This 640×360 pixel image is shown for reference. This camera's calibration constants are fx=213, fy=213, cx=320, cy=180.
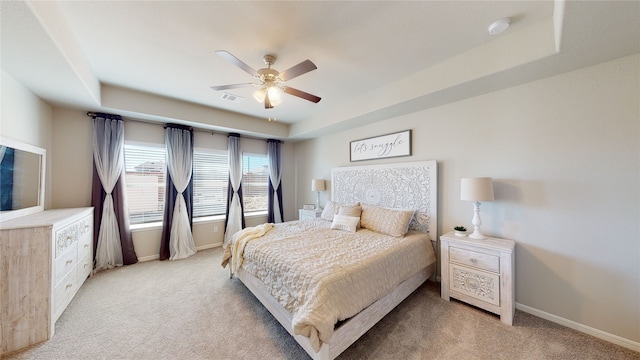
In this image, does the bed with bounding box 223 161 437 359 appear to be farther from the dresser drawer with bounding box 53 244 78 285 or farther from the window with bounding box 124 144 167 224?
the window with bounding box 124 144 167 224

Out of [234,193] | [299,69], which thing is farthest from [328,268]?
[234,193]

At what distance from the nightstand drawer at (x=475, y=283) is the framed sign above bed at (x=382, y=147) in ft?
5.49

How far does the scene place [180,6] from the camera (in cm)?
164

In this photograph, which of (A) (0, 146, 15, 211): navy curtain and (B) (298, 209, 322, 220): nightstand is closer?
(A) (0, 146, 15, 211): navy curtain

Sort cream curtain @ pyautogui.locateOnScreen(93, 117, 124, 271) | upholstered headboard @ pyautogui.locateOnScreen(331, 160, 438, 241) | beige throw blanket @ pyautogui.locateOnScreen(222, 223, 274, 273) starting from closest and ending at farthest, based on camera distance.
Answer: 1. beige throw blanket @ pyautogui.locateOnScreen(222, 223, 274, 273)
2. upholstered headboard @ pyautogui.locateOnScreen(331, 160, 438, 241)
3. cream curtain @ pyautogui.locateOnScreen(93, 117, 124, 271)

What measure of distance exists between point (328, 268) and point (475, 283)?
5.46ft

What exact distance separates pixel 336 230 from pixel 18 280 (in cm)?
301

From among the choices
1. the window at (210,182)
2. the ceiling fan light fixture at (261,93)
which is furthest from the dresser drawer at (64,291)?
the ceiling fan light fixture at (261,93)

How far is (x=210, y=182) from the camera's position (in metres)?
4.41

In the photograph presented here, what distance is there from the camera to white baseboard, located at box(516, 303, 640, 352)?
68.9 inches

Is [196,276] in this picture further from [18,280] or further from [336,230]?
[336,230]

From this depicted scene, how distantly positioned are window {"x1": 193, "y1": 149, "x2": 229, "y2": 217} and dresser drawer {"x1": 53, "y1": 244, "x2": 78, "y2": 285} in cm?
188

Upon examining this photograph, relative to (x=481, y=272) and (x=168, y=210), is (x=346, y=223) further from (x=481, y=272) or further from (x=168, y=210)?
(x=168, y=210)

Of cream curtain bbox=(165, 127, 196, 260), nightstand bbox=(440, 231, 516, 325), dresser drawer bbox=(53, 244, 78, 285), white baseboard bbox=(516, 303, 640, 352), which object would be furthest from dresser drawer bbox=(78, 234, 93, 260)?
white baseboard bbox=(516, 303, 640, 352)
